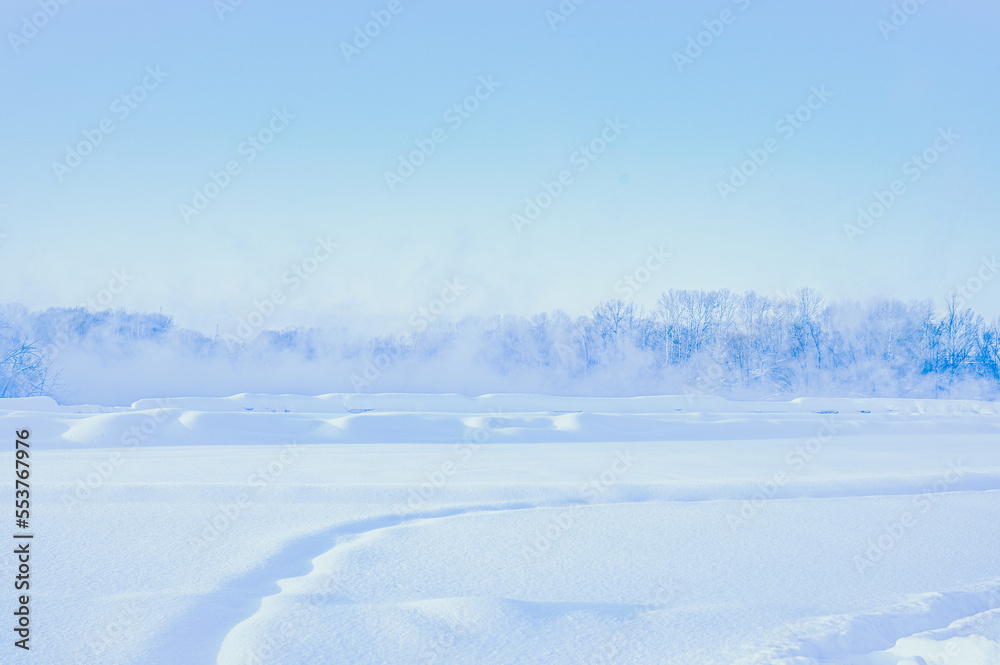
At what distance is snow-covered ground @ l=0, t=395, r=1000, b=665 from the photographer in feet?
7.38

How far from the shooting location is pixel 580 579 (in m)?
2.99

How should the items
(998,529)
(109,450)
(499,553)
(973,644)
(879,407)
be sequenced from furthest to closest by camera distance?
(879,407)
(109,450)
(998,529)
(499,553)
(973,644)

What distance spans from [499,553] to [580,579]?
0.55m

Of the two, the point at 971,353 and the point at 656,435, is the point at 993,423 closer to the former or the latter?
the point at 656,435

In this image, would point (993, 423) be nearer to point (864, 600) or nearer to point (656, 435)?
point (656, 435)

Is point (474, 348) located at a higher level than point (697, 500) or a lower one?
higher

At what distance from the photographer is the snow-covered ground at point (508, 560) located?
88.6 inches

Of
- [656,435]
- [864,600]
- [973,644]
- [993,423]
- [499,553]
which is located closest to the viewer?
[973,644]

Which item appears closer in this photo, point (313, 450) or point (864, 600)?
point (864, 600)

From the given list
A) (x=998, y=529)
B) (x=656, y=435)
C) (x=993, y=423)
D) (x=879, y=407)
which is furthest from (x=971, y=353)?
(x=998, y=529)

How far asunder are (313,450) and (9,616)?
6162mm

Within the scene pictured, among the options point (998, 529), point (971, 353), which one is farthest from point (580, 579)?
point (971, 353)

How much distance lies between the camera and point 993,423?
46.9 feet

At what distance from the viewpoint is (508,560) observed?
3277mm
